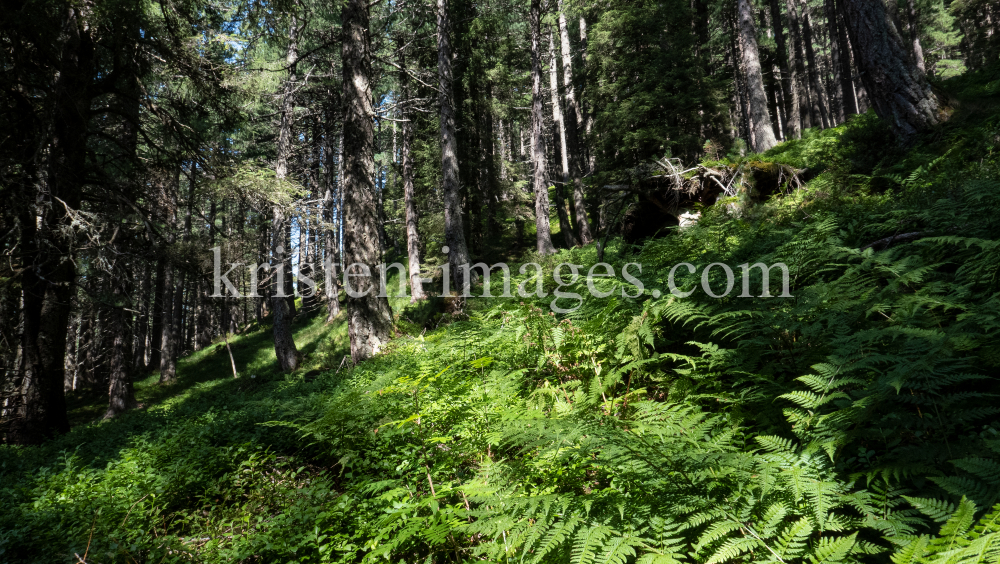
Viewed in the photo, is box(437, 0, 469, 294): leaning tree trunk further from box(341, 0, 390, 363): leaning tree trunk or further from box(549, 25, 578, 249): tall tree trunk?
box(549, 25, 578, 249): tall tree trunk

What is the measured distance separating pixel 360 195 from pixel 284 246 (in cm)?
843

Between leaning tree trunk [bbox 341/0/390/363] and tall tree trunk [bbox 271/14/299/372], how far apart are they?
6.95 metres

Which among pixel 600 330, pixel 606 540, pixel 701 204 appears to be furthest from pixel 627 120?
pixel 606 540

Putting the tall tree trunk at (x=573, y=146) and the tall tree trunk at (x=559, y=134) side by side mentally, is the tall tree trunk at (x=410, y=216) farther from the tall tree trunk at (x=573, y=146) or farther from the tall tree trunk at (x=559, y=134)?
the tall tree trunk at (x=573, y=146)

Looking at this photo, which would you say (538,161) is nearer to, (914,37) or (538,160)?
(538,160)

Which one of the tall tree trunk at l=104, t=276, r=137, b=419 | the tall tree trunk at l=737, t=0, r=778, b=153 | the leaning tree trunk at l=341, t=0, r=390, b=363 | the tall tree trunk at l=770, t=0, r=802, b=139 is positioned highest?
the tall tree trunk at l=770, t=0, r=802, b=139

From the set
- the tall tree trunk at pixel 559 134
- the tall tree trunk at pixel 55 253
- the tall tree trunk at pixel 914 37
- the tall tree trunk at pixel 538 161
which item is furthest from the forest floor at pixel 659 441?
the tall tree trunk at pixel 914 37

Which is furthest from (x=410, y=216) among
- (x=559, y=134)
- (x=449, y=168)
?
(x=559, y=134)

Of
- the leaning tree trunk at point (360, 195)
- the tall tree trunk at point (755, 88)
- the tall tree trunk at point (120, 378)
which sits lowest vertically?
the tall tree trunk at point (120, 378)

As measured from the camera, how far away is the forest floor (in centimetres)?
182

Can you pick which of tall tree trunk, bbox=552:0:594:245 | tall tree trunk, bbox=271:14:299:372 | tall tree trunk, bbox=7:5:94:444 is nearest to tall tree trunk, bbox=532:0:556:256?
tall tree trunk, bbox=552:0:594:245

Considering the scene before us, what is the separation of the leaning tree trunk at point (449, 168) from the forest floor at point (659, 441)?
7546 mm

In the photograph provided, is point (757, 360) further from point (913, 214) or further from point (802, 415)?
point (913, 214)

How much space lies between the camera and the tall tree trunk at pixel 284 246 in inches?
574
